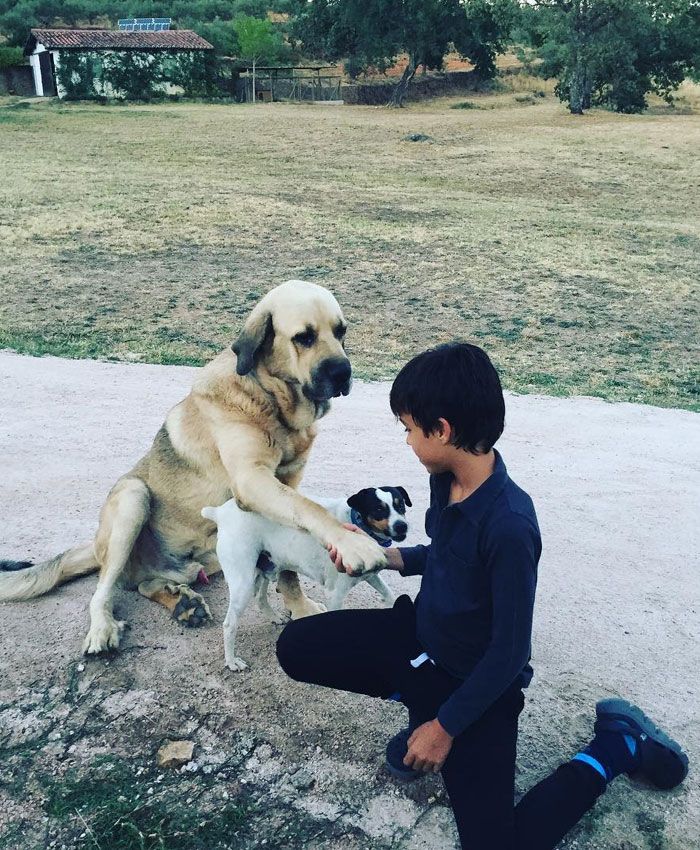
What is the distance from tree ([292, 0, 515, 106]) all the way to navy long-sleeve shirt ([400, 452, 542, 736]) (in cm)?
3904

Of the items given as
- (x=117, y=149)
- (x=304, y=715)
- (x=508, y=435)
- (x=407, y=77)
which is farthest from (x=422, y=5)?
(x=304, y=715)

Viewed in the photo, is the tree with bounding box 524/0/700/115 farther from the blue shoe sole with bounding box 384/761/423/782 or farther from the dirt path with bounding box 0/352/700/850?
the blue shoe sole with bounding box 384/761/423/782

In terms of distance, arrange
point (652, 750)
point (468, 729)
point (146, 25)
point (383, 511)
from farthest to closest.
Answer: point (146, 25)
point (383, 511)
point (652, 750)
point (468, 729)

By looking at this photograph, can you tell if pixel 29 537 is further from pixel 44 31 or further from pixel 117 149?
pixel 44 31

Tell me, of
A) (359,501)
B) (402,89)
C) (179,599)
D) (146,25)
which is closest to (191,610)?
(179,599)

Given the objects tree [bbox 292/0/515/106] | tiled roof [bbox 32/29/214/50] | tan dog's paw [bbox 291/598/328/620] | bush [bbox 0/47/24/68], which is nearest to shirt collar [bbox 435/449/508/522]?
tan dog's paw [bbox 291/598/328/620]

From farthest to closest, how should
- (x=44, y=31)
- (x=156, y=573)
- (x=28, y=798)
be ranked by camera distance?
1. (x=44, y=31)
2. (x=156, y=573)
3. (x=28, y=798)

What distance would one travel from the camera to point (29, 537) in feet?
14.9

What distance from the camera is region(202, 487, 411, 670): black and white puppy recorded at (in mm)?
3402

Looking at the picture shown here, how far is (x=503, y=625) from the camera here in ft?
8.14

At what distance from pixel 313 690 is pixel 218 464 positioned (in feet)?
3.41

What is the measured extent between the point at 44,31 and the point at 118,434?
152 ft

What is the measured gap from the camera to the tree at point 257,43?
51344mm

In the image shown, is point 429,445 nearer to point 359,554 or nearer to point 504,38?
point 359,554
